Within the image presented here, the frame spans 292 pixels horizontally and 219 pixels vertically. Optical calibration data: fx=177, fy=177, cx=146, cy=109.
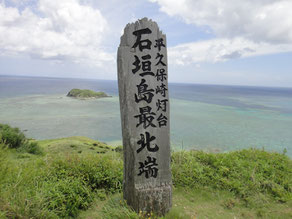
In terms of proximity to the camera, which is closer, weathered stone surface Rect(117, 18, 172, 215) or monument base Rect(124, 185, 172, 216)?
weathered stone surface Rect(117, 18, 172, 215)

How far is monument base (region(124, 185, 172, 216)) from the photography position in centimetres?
371

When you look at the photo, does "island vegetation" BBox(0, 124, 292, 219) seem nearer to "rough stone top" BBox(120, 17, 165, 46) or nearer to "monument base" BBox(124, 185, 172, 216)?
"monument base" BBox(124, 185, 172, 216)

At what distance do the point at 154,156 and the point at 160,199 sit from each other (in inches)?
37.2

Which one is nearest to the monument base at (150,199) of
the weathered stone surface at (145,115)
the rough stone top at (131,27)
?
the weathered stone surface at (145,115)

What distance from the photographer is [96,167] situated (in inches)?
184

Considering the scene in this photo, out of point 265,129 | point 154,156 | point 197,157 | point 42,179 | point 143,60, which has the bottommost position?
point 265,129

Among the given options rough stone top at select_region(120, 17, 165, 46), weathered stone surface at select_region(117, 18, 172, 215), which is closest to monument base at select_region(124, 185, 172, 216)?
weathered stone surface at select_region(117, 18, 172, 215)

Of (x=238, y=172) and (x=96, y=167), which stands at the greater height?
(x=96, y=167)

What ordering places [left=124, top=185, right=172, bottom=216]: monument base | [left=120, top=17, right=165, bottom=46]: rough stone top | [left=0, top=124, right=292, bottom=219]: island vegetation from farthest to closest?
[left=124, top=185, right=172, bottom=216]: monument base → [left=120, top=17, right=165, bottom=46]: rough stone top → [left=0, top=124, right=292, bottom=219]: island vegetation

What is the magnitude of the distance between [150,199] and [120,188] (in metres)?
1.13

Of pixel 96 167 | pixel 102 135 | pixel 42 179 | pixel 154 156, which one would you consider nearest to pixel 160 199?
pixel 154 156

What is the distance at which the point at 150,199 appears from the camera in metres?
3.76

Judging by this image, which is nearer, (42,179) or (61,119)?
(42,179)

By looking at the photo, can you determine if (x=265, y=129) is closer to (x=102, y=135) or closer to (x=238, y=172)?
(x=102, y=135)
